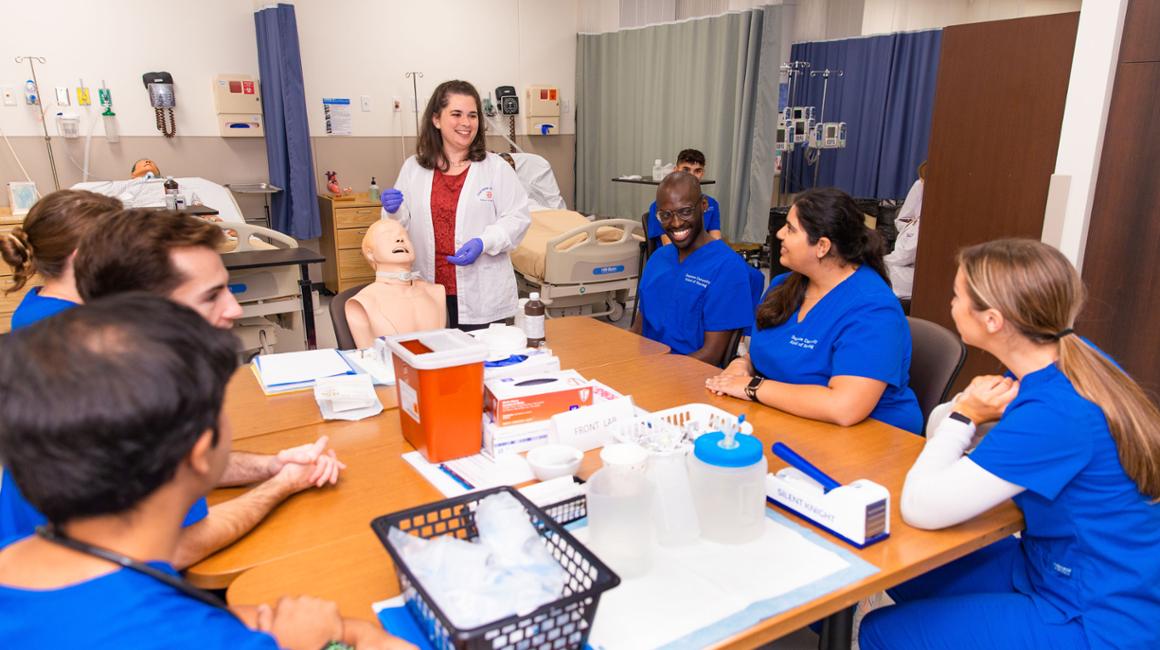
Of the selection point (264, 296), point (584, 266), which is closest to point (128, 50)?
point (264, 296)

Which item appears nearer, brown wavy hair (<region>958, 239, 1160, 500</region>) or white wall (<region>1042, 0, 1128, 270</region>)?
brown wavy hair (<region>958, 239, 1160, 500</region>)

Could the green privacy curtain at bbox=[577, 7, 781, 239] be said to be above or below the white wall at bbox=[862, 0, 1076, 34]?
below

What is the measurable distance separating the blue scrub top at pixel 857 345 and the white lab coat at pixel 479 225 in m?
1.26

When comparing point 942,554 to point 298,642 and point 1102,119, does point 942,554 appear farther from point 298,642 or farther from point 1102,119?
point 1102,119

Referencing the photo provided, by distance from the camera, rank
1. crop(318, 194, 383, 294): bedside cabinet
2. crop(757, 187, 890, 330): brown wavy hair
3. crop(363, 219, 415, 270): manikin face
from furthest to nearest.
A: crop(318, 194, 383, 294): bedside cabinet < crop(363, 219, 415, 270): manikin face < crop(757, 187, 890, 330): brown wavy hair

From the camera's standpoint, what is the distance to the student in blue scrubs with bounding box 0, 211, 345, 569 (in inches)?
46.1

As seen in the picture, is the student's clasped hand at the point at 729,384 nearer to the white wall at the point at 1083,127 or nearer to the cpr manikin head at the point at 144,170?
the white wall at the point at 1083,127

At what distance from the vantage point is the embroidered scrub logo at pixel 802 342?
189cm

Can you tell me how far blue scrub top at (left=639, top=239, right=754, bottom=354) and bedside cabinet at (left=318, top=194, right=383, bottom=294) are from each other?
3.31 m

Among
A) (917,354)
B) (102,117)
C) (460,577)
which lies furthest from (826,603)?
(102,117)

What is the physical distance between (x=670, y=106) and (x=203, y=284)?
5085 mm

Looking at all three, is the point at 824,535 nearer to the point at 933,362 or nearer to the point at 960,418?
the point at 960,418

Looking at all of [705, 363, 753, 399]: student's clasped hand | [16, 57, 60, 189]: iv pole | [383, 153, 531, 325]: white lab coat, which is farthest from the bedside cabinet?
[705, 363, 753, 399]: student's clasped hand

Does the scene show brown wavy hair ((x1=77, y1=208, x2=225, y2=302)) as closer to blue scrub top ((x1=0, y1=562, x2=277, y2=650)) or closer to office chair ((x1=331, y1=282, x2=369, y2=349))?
blue scrub top ((x1=0, y1=562, x2=277, y2=650))
